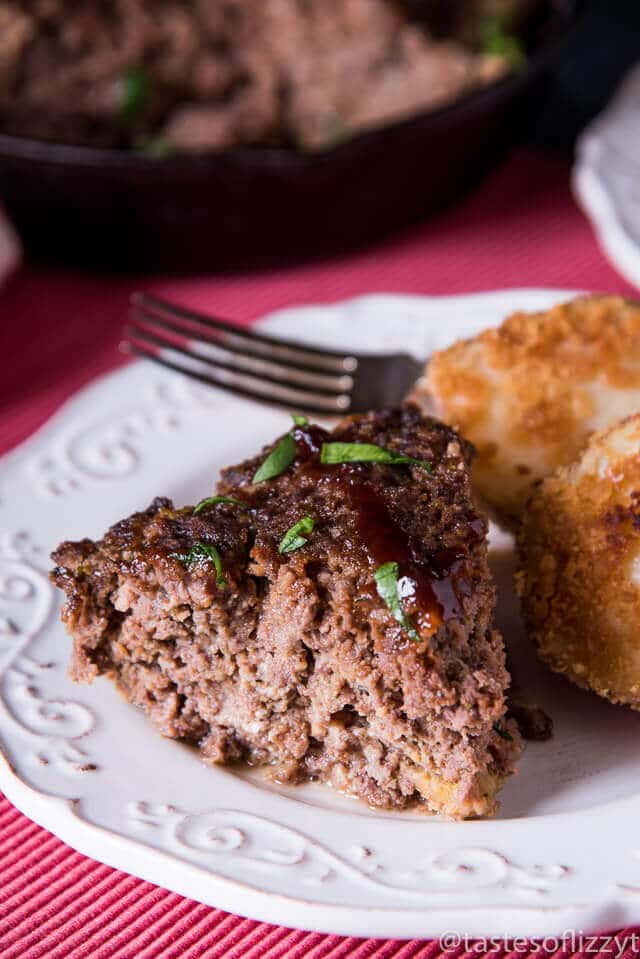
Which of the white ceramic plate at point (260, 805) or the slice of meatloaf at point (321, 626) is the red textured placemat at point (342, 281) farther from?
the slice of meatloaf at point (321, 626)

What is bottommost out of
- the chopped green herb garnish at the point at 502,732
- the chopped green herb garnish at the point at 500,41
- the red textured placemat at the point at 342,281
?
the red textured placemat at the point at 342,281

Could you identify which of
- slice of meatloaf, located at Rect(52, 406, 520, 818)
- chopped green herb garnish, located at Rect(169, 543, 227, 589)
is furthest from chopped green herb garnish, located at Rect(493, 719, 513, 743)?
chopped green herb garnish, located at Rect(169, 543, 227, 589)

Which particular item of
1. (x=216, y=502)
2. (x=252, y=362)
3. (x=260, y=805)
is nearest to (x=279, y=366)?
(x=252, y=362)

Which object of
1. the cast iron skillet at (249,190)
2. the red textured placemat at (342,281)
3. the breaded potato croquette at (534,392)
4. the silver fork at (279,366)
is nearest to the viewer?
the breaded potato croquette at (534,392)

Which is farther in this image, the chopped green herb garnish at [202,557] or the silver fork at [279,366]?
the silver fork at [279,366]

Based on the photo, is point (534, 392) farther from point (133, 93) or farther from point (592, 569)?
point (133, 93)

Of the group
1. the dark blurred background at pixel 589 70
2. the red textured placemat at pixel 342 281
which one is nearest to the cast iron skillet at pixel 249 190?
the red textured placemat at pixel 342 281

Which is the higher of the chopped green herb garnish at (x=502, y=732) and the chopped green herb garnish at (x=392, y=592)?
the chopped green herb garnish at (x=392, y=592)
